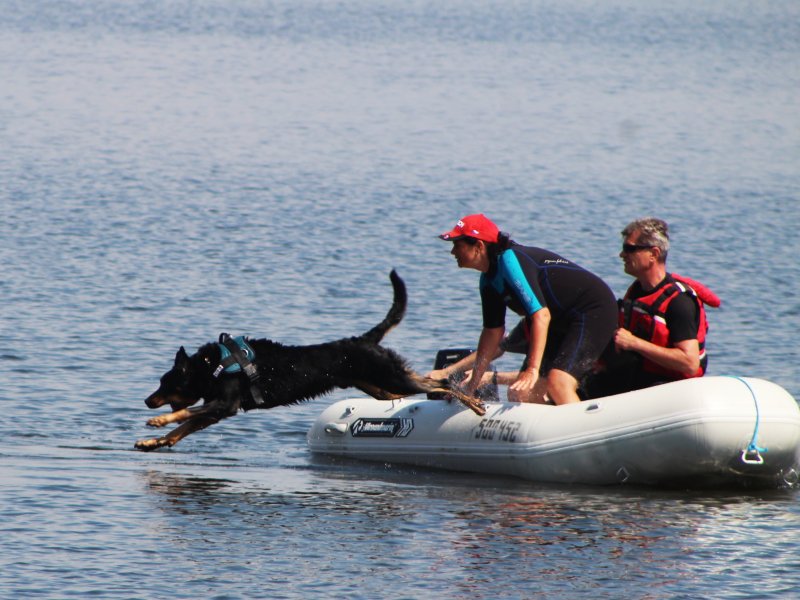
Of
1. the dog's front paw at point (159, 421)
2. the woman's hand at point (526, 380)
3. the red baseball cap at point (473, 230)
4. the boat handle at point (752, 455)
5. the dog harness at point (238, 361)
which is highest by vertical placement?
the red baseball cap at point (473, 230)

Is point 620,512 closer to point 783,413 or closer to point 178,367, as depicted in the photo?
point 783,413

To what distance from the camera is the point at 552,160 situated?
28594mm

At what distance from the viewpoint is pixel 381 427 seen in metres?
9.94

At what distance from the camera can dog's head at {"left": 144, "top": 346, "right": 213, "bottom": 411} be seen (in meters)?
9.14

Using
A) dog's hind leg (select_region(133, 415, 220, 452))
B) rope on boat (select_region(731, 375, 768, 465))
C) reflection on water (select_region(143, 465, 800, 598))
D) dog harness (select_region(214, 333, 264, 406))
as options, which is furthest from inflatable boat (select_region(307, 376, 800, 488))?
dog's hind leg (select_region(133, 415, 220, 452))

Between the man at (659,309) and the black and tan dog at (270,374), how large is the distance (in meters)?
1.49

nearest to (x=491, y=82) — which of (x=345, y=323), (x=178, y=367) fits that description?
(x=345, y=323)

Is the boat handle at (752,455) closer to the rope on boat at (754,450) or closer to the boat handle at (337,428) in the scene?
the rope on boat at (754,450)

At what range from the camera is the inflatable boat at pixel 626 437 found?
332 inches

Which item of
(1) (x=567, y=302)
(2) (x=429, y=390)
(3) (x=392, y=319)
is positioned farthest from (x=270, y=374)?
(1) (x=567, y=302)

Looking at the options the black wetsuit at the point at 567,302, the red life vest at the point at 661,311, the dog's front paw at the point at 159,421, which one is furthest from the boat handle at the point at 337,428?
the red life vest at the point at 661,311

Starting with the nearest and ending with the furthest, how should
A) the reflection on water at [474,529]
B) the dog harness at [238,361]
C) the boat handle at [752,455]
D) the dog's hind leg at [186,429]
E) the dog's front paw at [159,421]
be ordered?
the reflection on water at [474,529]
the boat handle at [752,455]
the dog's front paw at [159,421]
the dog harness at [238,361]
the dog's hind leg at [186,429]

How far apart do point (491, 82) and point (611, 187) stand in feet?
51.4

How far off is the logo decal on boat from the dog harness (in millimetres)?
1166
